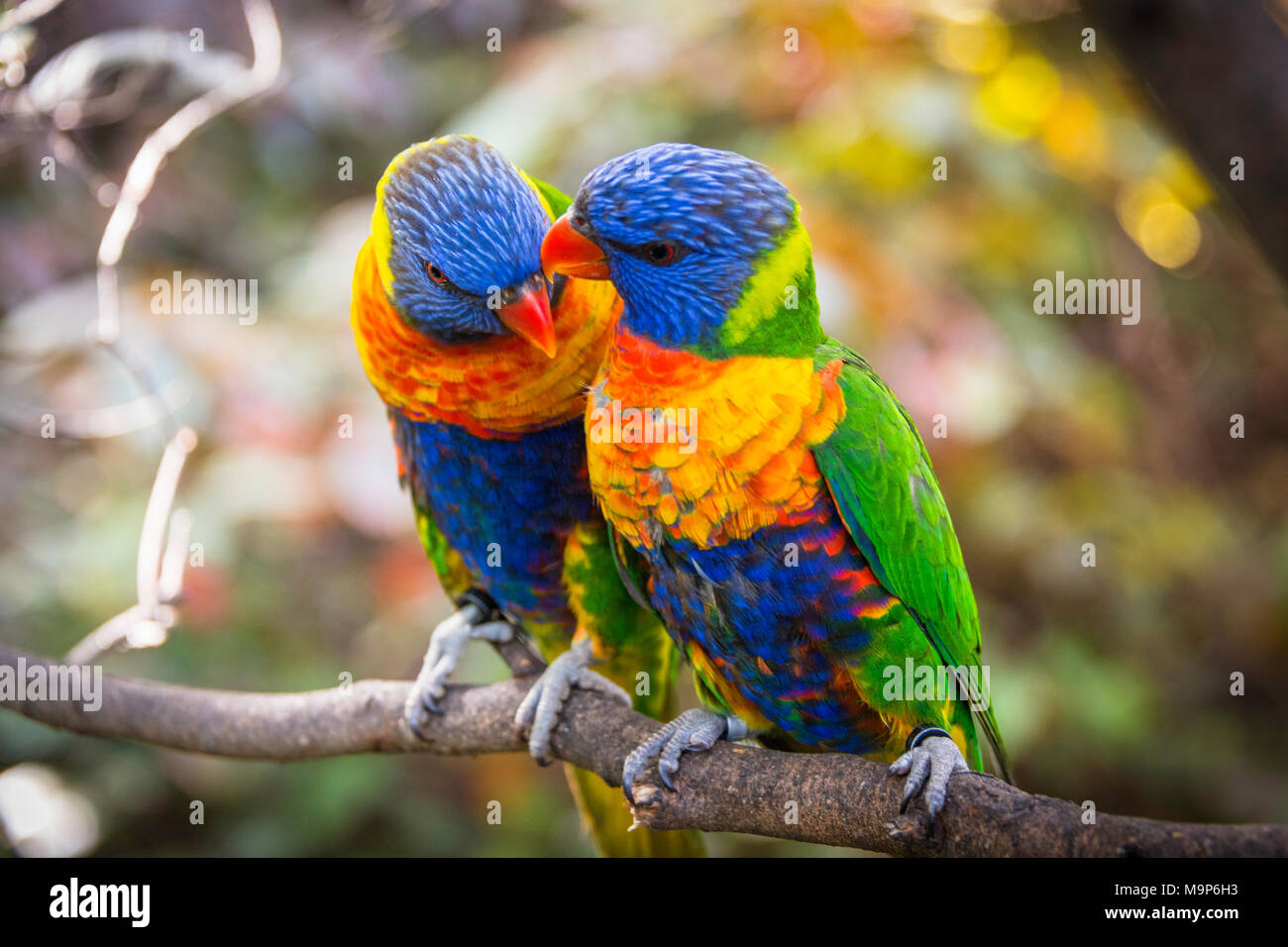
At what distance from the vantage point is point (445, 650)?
6.80ft

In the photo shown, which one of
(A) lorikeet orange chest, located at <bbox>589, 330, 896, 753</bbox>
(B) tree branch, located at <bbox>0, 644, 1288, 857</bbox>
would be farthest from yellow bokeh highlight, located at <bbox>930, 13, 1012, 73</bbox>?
(B) tree branch, located at <bbox>0, 644, 1288, 857</bbox>

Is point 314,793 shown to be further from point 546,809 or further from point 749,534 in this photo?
point 749,534

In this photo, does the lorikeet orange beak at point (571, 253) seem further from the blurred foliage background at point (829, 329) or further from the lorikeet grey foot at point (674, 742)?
the blurred foliage background at point (829, 329)

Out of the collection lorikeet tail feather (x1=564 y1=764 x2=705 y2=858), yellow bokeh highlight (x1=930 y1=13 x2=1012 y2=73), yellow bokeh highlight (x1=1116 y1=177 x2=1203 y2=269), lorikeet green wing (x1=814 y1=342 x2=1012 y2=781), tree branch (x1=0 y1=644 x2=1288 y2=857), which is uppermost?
yellow bokeh highlight (x1=930 y1=13 x2=1012 y2=73)

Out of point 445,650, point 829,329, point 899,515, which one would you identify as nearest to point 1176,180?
point 829,329

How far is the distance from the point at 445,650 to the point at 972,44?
234 cm

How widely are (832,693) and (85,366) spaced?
248 centimetres

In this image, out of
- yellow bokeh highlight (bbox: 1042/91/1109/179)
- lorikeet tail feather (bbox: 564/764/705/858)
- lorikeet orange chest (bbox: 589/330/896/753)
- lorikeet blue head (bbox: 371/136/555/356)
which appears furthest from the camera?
yellow bokeh highlight (bbox: 1042/91/1109/179)

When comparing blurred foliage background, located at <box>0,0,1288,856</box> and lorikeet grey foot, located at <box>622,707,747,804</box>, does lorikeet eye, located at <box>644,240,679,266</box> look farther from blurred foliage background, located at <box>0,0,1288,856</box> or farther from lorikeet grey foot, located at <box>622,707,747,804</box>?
blurred foliage background, located at <box>0,0,1288,856</box>

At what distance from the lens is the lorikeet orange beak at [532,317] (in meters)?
1.54

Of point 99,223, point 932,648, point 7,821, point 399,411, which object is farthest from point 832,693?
point 99,223

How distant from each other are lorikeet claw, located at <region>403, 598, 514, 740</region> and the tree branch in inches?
1.2

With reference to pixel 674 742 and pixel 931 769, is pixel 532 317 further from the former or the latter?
pixel 931 769

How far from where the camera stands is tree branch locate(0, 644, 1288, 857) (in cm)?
118
